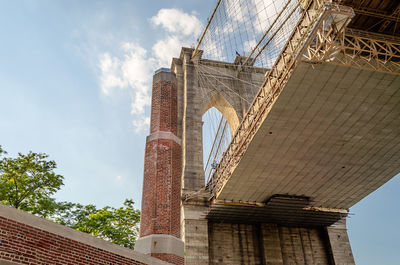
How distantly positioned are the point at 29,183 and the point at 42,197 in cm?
Result: 125

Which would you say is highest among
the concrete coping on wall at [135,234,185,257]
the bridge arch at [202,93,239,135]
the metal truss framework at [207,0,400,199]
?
the bridge arch at [202,93,239,135]

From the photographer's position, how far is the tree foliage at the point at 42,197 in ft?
65.2

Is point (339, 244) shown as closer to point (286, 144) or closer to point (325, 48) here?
point (286, 144)

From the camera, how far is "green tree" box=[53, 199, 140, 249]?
24516 millimetres

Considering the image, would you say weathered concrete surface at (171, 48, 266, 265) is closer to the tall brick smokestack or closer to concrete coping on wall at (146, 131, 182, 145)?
the tall brick smokestack

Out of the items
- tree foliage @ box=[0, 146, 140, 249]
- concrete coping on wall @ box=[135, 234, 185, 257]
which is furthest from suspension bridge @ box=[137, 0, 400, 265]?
tree foliage @ box=[0, 146, 140, 249]

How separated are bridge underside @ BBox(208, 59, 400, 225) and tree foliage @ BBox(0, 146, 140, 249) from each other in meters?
7.72

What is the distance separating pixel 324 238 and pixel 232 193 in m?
10.3

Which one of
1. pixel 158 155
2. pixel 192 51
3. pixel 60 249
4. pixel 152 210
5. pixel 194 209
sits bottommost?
pixel 60 249

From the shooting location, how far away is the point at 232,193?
2316 cm

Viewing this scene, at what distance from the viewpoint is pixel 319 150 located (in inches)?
771

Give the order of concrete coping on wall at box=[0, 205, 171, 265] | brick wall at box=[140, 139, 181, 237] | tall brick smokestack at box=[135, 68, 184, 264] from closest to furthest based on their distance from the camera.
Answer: concrete coping on wall at box=[0, 205, 171, 265], tall brick smokestack at box=[135, 68, 184, 264], brick wall at box=[140, 139, 181, 237]

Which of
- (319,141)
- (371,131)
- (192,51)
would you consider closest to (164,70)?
(319,141)

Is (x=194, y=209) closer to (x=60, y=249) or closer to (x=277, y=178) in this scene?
(x=277, y=178)
